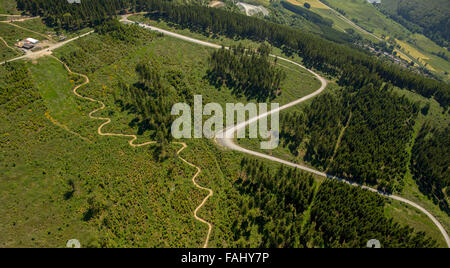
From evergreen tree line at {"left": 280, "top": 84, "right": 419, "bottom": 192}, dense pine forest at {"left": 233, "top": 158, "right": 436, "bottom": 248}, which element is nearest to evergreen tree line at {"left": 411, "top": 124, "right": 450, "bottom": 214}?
evergreen tree line at {"left": 280, "top": 84, "right": 419, "bottom": 192}

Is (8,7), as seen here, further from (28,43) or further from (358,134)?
(358,134)

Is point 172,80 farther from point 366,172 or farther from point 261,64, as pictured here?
point 366,172

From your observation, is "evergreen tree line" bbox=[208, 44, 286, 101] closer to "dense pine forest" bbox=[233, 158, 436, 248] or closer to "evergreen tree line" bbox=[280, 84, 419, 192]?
"evergreen tree line" bbox=[280, 84, 419, 192]

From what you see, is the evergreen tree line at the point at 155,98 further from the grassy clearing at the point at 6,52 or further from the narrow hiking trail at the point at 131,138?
the grassy clearing at the point at 6,52

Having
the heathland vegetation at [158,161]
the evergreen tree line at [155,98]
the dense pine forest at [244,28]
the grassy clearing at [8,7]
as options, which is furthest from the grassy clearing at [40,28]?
the evergreen tree line at [155,98]

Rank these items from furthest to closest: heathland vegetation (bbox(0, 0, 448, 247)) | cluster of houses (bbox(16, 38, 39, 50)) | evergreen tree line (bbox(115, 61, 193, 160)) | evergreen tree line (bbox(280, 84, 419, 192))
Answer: cluster of houses (bbox(16, 38, 39, 50)), evergreen tree line (bbox(280, 84, 419, 192)), evergreen tree line (bbox(115, 61, 193, 160)), heathland vegetation (bbox(0, 0, 448, 247))
